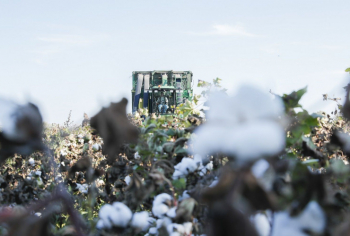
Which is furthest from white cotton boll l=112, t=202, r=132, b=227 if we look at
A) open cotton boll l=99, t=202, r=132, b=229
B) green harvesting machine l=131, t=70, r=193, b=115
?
green harvesting machine l=131, t=70, r=193, b=115

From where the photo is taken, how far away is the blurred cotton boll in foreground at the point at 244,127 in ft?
2.08

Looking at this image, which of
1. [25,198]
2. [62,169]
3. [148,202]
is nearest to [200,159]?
[148,202]

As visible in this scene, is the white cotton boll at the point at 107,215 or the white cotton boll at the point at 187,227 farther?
the white cotton boll at the point at 187,227

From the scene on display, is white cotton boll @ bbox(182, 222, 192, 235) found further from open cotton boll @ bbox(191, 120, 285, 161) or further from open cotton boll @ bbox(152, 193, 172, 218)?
open cotton boll @ bbox(191, 120, 285, 161)

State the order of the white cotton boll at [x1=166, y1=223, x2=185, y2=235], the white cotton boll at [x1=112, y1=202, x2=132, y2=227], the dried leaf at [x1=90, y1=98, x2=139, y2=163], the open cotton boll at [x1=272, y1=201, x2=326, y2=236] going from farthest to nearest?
1. the white cotton boll at [x1=166, y1=223, x2=185, y2=235]
2. the white cotton boll at [x1=112, y1=202, x2=132, y2=227]
3. the dried leaf at [x1=90, y1=98, x2=139, y2=163]
4. the open cotton boll at [x1=272, y1=201, x2=326, y2=236]

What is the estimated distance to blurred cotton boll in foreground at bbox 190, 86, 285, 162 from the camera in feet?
2.08

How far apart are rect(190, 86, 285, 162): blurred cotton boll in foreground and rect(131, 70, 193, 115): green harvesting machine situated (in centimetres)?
1710

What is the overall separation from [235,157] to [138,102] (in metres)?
18.5

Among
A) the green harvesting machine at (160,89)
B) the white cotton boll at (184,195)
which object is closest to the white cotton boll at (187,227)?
the white cotton boll at (184,195)

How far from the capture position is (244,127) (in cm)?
66

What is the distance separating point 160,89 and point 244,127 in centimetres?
1795

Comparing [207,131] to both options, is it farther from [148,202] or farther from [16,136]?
[148,202]

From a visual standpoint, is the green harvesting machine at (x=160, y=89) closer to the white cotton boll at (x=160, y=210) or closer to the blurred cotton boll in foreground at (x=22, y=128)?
the white cotton boll at (x=160, y=210)

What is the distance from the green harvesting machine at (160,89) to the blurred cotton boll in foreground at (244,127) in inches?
673
